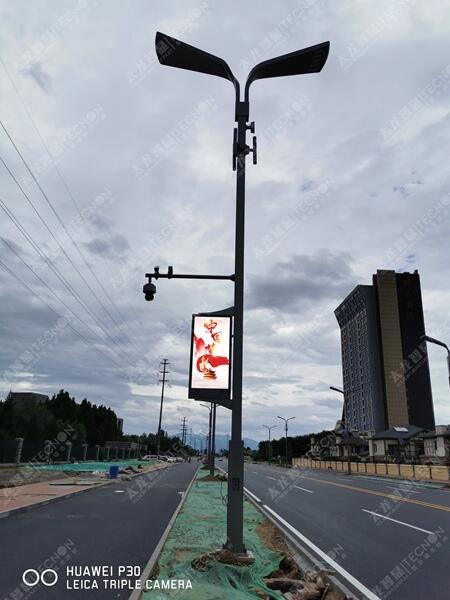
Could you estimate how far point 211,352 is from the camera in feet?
31.2

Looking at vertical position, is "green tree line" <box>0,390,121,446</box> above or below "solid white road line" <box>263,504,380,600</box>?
above

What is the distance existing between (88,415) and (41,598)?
82222 mm

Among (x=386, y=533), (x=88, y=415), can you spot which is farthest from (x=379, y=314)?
(x=386, y=533)

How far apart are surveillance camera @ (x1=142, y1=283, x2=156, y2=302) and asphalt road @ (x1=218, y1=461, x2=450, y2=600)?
5.85 meters

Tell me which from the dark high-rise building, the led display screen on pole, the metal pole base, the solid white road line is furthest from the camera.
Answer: the dark high-rise building

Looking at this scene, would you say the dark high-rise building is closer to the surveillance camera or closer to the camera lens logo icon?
the surveillance camera

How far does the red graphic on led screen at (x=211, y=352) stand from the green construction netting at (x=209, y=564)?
295 centimetres

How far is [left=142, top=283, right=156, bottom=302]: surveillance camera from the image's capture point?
9844 millimetres

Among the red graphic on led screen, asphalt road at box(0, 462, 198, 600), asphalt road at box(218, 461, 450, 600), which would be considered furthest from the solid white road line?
the red graphic on led screen

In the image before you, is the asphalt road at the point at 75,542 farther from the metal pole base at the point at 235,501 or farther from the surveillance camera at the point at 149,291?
the surveillance camera at the point at 149,291

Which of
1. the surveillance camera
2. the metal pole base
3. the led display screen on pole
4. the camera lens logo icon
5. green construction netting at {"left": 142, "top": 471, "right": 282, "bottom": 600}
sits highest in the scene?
the surveillance camera

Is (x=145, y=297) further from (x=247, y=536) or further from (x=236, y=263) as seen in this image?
(x=247, y=536)

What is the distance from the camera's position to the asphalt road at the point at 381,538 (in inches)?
285

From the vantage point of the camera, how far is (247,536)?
10297 mm
